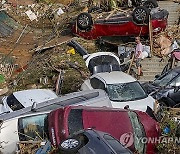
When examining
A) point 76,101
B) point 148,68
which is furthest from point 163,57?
point 76,101

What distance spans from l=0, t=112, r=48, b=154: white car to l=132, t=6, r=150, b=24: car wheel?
9.26m

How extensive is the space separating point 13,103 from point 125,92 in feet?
8.74

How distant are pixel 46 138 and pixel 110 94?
3.55 m

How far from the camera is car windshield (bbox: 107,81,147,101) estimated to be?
11609 mm

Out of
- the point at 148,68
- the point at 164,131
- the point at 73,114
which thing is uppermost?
the point at 73,114

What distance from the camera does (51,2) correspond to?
76.1 ft

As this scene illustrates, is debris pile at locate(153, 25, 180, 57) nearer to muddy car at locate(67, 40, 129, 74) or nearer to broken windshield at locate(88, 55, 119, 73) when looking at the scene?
muddy car at locate(67, 40, 129, 74)

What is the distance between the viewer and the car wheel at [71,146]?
6.84 metres

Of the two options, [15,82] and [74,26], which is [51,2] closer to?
[74,26]

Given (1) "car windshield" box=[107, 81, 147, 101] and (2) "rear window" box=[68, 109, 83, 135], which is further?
(1) "car windshield" box=[107, 81, 147, 101]

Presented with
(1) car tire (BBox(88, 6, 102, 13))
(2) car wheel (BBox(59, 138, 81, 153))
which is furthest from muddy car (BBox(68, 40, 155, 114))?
(1) car tire (BBox(88, 6, 102, 13))

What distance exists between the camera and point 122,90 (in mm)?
11891

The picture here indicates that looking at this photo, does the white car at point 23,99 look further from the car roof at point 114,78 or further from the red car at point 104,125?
the red car at point 104,125

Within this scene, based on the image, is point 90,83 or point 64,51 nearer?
point 90,83
